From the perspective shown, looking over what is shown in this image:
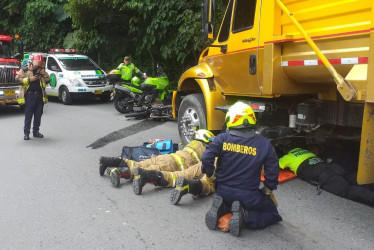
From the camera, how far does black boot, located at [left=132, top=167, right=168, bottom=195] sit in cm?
480

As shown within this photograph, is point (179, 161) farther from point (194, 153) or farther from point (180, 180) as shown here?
point (180, 180)

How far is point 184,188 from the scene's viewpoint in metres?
4.42

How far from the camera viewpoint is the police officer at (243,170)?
3.77m

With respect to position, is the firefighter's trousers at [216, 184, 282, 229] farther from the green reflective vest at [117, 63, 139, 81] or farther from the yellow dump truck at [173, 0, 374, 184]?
the green reflective vest at [117, 63, 139, 81]

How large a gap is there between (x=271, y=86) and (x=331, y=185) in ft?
4.57

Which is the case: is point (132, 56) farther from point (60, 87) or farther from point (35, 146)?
point (35, 146)

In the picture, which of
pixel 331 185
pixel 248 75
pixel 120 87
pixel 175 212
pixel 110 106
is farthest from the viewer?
pixel 110 106

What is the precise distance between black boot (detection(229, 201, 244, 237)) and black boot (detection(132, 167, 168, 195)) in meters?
1.36

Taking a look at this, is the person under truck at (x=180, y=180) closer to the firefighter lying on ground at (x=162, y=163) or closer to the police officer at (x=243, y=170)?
the firefighter lying on ground at (x=162, y=163)

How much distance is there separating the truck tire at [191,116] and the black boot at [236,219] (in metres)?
2.91

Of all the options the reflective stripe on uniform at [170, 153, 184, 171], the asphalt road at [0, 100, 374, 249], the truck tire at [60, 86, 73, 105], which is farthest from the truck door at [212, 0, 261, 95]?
the truck tire at [60, 86, 73, 105]

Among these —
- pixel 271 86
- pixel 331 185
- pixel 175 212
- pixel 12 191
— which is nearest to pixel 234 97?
pixel 271 86

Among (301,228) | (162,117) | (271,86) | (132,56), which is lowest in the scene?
(301,228)

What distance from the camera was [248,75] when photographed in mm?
5508
